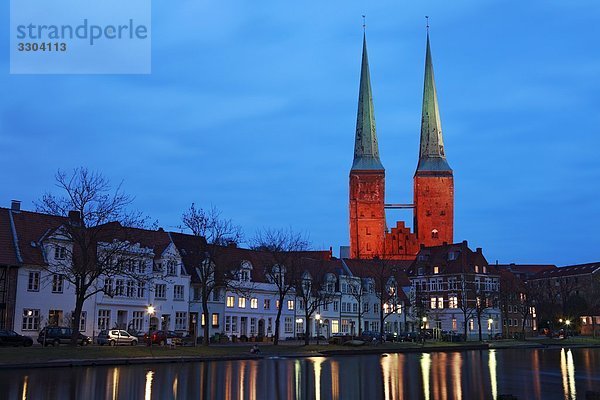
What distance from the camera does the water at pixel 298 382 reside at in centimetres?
2742

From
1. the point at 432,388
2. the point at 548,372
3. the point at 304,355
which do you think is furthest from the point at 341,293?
the point at 432,388

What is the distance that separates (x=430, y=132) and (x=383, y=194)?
1930 centimetres

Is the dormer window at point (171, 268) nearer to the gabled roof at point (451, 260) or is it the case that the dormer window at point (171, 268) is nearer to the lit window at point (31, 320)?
the lit window at point (31, 320)

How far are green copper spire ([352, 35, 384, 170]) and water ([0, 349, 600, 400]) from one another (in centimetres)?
13225

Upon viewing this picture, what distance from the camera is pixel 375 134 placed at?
17875 cm

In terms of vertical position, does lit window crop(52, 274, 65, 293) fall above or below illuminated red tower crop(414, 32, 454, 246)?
below

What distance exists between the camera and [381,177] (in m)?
175

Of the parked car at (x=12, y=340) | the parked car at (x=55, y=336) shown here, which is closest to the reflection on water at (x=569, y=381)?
the parked car at (x=55, y=336)

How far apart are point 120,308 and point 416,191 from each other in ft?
372

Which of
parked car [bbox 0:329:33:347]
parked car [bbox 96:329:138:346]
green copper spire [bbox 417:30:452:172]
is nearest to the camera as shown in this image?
parked car [bbox 0:329:33:347]

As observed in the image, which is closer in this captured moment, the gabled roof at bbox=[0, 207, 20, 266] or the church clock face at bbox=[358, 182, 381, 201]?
the gabled roof at bbox=[0, 207, 20, 266]

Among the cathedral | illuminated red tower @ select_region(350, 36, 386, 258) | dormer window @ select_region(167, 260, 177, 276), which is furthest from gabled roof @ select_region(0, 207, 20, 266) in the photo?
the cathedral

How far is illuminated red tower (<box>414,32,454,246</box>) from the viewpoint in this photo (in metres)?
174

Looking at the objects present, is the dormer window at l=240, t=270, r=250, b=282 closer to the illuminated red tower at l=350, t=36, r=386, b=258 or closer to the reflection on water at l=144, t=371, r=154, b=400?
the reflection on water at l=144, t=371, r=154, b=400
